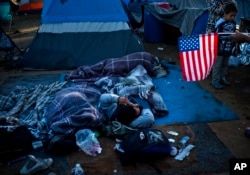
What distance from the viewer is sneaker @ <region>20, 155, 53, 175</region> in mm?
3032

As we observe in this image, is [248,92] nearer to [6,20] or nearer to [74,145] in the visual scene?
[74,145]

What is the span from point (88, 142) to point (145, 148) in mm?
719

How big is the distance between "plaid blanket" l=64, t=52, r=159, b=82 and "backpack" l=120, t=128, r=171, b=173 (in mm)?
2271

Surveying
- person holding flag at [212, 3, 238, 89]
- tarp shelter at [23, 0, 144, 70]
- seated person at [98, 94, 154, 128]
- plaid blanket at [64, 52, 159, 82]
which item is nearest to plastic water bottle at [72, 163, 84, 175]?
seated person at [98, 94, 154, 128]

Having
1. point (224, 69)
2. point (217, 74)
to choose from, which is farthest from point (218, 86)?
point (224, 69)

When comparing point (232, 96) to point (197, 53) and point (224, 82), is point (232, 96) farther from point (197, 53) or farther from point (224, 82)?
point (197, 53)

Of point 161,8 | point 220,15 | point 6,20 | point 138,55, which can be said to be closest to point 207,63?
point 138,55

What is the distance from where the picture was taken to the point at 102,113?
154 inches

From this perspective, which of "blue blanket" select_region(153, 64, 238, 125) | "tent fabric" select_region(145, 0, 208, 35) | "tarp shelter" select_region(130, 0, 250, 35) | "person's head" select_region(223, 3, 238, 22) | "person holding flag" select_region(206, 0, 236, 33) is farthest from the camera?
"tent fabric" select_region(145, 0, 208, 35)

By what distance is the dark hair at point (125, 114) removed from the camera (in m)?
3.72

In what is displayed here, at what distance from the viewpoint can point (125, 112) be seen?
3.72 meters

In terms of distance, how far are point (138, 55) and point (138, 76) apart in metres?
0.60

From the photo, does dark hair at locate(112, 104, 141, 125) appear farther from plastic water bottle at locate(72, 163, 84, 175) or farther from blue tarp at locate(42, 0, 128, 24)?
blue tarp at locate(42, 0, 128, 24)

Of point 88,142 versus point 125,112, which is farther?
point 125,112
